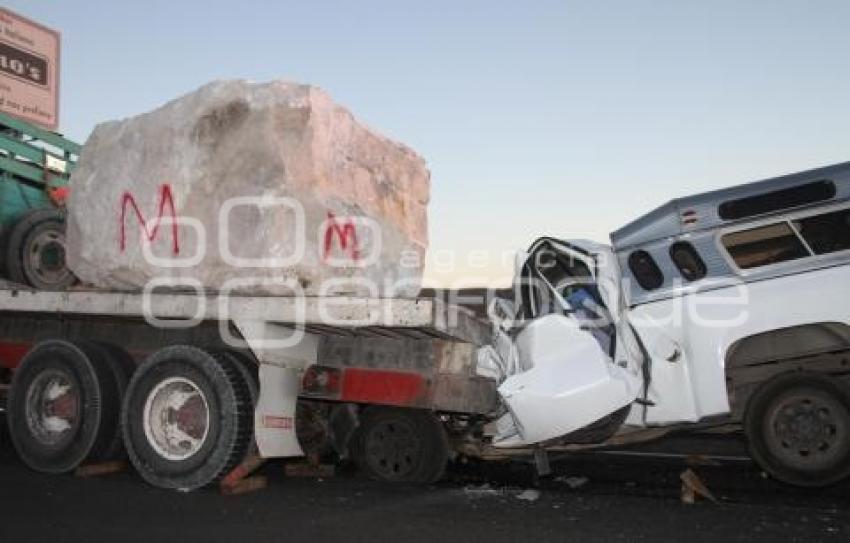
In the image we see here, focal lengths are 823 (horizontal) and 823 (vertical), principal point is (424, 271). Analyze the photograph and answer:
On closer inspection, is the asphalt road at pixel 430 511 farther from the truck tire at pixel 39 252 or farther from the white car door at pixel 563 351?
the truck tire at pixel 39 252

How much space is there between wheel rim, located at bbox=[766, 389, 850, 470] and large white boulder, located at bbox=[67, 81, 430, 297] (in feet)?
8.98

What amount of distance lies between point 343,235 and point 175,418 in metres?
1.71

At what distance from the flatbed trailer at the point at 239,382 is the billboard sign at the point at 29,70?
112 inches

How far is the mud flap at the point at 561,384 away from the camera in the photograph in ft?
16.7

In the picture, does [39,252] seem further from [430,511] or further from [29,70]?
[430,511]

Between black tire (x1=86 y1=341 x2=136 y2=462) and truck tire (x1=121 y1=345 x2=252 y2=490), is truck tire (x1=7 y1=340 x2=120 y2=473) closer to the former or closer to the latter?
black tire (x1=86 y1=341 x2=136 y2=462)

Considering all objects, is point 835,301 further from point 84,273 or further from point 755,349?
point 84,273

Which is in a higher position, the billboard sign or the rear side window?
the billboard sign

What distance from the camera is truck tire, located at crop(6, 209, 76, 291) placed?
6.63 m

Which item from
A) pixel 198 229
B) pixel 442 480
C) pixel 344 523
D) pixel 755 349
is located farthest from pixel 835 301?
pixel 198 229

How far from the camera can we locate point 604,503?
509 centimetres

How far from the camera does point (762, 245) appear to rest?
5.57 meters

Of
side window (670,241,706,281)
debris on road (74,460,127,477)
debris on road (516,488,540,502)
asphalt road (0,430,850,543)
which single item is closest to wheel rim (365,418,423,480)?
asphalt road (0,430,850,543)

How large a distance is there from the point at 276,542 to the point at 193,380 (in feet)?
5.46
